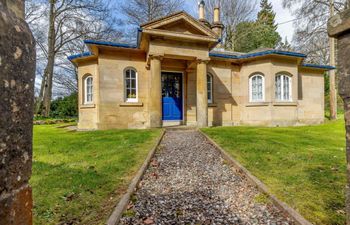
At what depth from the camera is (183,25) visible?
1084cm

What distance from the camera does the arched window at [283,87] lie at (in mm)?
13250

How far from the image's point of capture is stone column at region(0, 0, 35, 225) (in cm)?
95

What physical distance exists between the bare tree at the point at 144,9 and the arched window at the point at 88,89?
47.1 feet

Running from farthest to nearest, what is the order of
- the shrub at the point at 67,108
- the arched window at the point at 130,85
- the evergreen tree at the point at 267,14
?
the evergreen tree at the point at 267,14 < the shrub at the point at 67,108 < the arched window at the point at 130,85

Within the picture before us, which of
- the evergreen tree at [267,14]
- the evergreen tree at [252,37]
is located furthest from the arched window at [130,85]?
the evergreen tree at [267,14]

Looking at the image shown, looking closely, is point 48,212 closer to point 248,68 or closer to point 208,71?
point 208,71

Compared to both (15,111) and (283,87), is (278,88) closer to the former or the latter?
(283,87)

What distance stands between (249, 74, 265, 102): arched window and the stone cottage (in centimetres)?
6

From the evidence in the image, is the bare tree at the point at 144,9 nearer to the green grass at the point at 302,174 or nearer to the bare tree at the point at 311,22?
the bare tree at the point at 311,22

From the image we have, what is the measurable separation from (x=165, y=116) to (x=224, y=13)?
764 inches

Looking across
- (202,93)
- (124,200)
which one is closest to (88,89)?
(202,93)

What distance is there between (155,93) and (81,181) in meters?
6.83

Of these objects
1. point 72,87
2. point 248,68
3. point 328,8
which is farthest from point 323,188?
point 72,87

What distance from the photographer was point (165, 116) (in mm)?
12773
